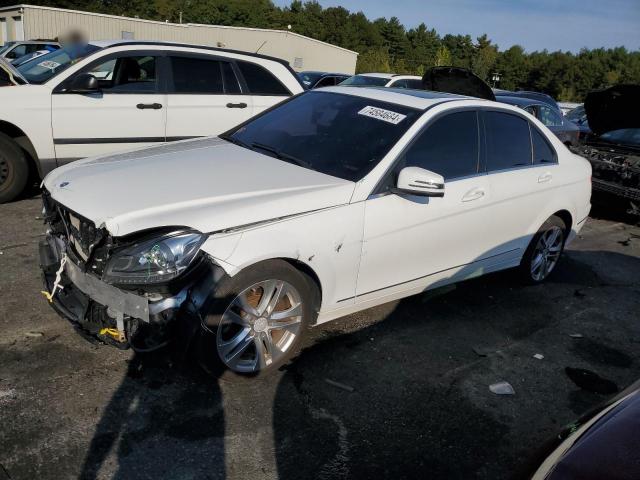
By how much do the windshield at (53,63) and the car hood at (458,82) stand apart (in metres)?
5.48

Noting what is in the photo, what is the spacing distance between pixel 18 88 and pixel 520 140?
4992 mm

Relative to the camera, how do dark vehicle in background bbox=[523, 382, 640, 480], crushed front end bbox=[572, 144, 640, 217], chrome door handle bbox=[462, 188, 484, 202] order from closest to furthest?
dark vehicle in background bbox=[523, 382, 640, 480] < chrome door handle bbox=[462, 188, 484, 202] < crushed front end bbox=[572, 144, 640, 217]

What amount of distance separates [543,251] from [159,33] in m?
34.0

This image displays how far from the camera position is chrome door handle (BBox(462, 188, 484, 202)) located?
167 inches

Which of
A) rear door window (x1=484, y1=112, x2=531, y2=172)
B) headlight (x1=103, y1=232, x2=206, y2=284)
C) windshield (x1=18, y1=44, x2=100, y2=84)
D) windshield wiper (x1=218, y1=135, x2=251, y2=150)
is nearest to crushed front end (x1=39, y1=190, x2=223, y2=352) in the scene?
headlight (x1=103, y1=232, x2=206, y2=284)

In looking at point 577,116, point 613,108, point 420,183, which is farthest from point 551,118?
point 420,183

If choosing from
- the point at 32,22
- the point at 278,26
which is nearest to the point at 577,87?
the point at 278,26

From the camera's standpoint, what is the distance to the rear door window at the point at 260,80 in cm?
730

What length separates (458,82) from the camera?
939 centimetres

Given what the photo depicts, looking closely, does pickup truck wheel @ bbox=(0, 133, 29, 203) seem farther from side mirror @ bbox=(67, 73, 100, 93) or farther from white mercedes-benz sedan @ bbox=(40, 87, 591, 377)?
white mercedes-benz sedan @ bbox=(40, 87, 591, 377)

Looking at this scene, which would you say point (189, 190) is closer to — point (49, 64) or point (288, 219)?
point (288, 219)

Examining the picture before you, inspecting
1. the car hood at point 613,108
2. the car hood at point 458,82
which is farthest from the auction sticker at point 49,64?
the car hood at point 613,108

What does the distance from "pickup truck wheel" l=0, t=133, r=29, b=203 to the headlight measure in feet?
12.7

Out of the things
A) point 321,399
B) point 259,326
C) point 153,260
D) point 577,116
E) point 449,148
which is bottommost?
point 321,399
